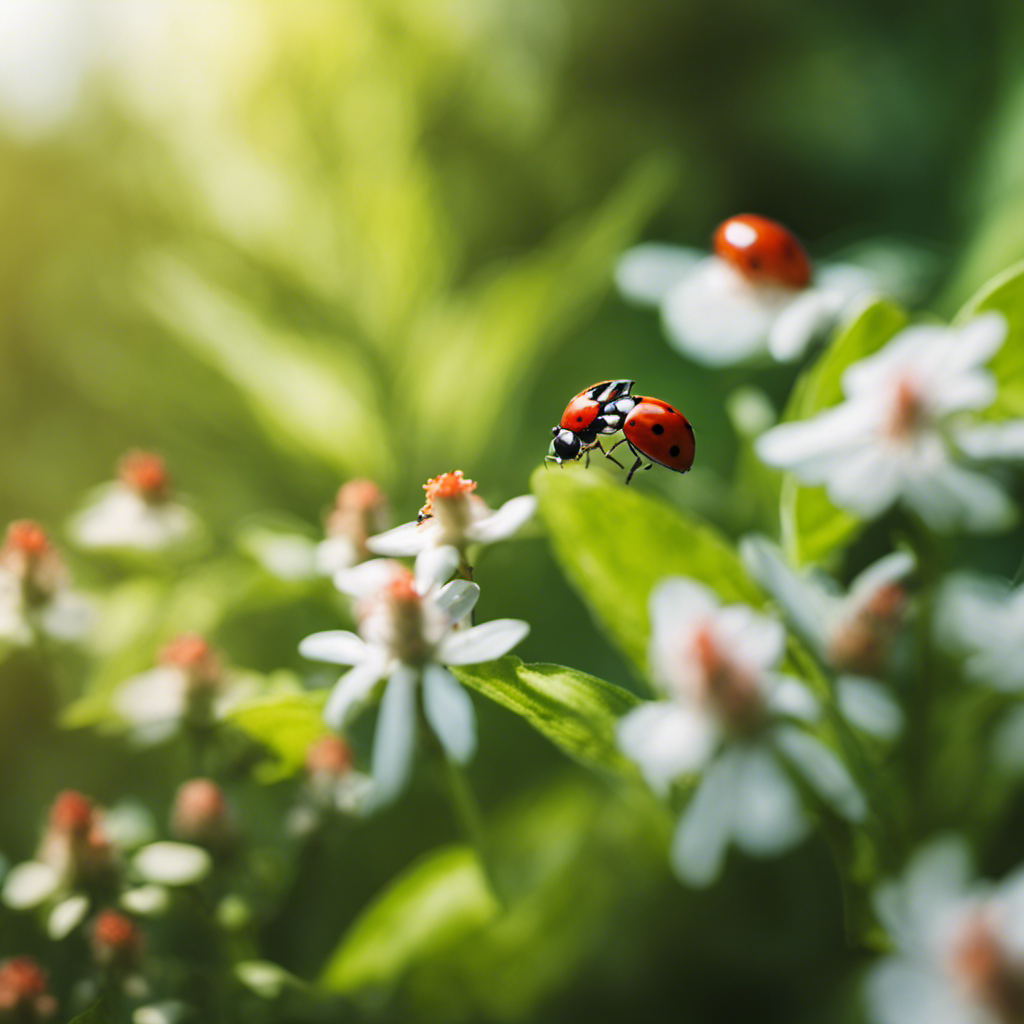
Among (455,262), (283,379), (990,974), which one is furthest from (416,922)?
(455,262)

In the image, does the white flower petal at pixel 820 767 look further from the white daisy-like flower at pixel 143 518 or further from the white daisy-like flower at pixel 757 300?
the white daisy-like flower at pixel 143 518

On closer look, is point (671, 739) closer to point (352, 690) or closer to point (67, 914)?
point (352, 690)

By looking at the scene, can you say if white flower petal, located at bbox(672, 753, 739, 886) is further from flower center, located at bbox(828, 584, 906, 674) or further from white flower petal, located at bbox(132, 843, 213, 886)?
white flower petal, located at bbox(132, 843, 213, 886)

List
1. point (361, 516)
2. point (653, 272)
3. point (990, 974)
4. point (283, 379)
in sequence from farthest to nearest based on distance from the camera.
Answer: point (283, 379), point (653, 272), point (361, 516), point (990, 974)

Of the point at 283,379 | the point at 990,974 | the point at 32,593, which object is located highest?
the point at 283,379

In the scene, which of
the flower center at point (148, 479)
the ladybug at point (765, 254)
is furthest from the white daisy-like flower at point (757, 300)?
the flower center at point (148, 479)

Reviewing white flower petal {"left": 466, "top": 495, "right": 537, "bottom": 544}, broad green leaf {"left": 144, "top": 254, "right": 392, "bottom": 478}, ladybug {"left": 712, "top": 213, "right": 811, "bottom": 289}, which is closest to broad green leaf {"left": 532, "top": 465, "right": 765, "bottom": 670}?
white flower petal {"left": 466, "top": 495, "right": 537, "bottom": 544}

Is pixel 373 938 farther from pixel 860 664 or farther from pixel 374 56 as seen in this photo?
pixel 374 56
